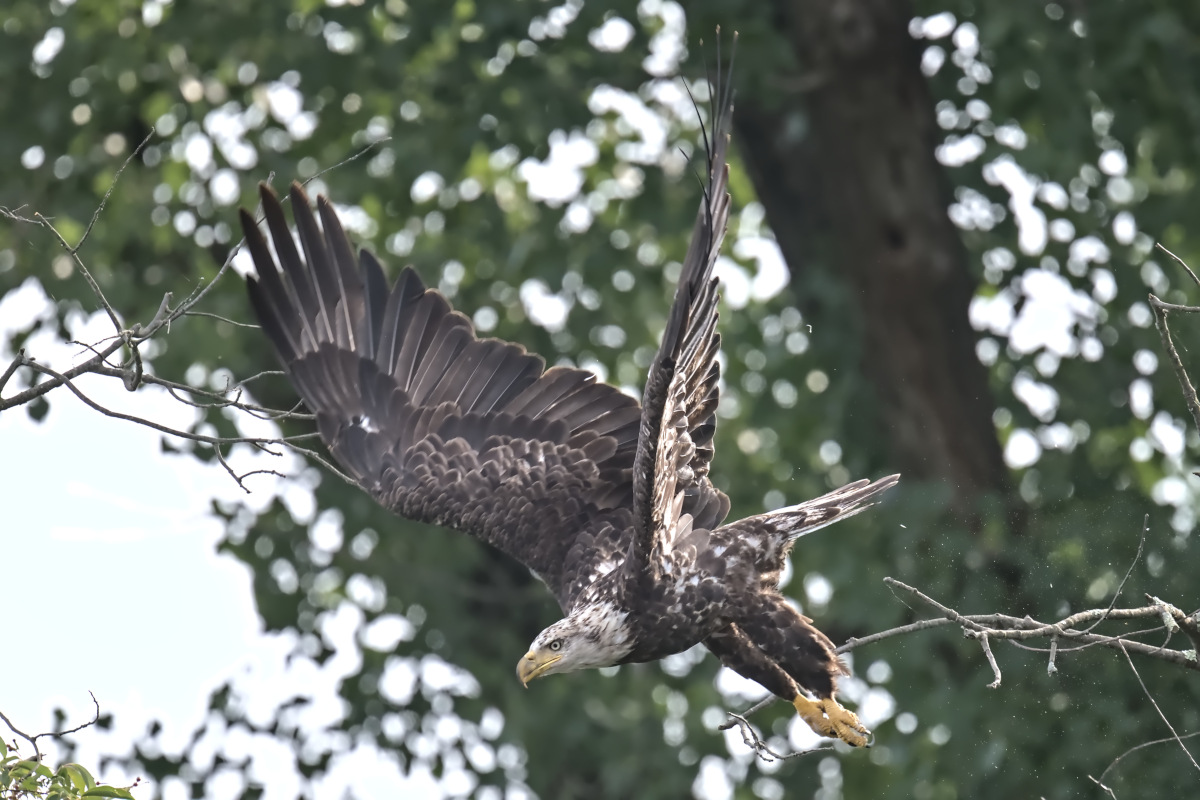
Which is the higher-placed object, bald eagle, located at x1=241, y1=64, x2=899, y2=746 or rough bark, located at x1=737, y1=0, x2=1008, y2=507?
bald eagle, located at x1=241, y1=64, x2=899, y2=746

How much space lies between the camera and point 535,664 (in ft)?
19.2

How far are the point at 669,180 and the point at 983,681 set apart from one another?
12.7 feet

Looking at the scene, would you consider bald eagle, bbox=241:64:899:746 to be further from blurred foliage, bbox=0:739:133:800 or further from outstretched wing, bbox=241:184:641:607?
blurred foliage, bbox=0:739:133:800

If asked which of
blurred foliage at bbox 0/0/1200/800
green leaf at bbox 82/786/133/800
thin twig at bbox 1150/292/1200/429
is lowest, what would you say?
blurred foliage at bbox 0/0/1200/800

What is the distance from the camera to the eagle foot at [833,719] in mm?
6223

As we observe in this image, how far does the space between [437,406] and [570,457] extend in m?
0.74

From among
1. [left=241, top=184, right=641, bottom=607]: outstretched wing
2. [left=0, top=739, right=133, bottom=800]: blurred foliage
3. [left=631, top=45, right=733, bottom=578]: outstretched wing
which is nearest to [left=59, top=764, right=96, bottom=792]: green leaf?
[left=0, top=739, right=133, bottom=800]: blurred foliage

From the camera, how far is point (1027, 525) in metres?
8.88

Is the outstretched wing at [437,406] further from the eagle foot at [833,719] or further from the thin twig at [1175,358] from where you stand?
the thin twig at [1175,358]

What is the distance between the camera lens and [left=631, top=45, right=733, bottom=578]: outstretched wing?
4.78 m

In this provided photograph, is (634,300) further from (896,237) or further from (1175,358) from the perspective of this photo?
(1175,358)

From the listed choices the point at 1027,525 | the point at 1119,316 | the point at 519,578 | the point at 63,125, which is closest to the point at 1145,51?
the point at 1119,316

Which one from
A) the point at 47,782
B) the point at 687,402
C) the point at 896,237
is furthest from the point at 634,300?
the point at 47,782

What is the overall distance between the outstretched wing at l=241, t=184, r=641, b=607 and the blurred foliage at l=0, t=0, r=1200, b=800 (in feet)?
3.60
